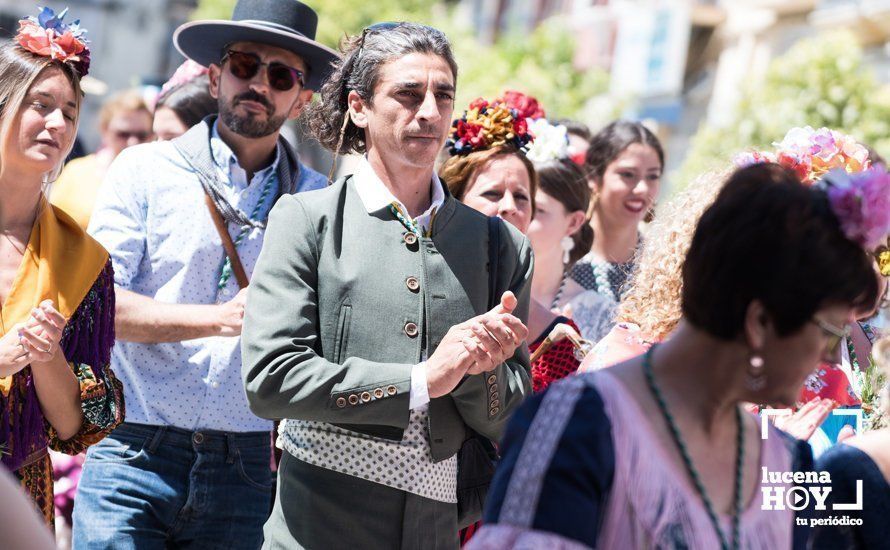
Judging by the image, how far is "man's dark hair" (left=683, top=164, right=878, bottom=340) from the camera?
2334 mm

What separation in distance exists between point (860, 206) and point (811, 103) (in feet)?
51.6

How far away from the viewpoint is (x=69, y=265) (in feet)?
13.0

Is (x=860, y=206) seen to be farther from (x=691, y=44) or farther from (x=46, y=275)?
(x=691, y=44)

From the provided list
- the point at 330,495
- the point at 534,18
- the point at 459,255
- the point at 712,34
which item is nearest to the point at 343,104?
the point at 459,255

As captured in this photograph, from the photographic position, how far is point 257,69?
4.88m

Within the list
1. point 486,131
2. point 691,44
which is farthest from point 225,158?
point 691,44

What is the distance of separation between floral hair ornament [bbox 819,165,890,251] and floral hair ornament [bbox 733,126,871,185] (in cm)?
185

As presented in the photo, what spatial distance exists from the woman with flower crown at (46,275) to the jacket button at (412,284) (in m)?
1.00

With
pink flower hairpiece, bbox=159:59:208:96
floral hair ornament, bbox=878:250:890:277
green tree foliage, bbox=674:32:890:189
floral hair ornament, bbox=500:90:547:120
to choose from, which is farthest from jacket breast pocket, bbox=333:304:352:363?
green tree foliage, bbox=674:32:890:189

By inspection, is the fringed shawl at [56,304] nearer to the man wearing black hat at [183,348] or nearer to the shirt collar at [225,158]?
the man wearing black hat at [183,348]

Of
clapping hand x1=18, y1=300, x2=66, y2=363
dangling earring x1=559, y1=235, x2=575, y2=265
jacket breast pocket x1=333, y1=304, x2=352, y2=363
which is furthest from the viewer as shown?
dangling earring x1=559, y1=235, x2=575, y2=265

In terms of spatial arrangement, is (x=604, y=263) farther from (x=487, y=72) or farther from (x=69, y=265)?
(x=487, y=72)

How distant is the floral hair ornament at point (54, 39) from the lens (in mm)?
4082

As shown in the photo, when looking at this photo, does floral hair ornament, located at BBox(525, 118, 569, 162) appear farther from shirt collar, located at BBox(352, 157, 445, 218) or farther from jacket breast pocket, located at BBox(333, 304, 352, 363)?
jacket breast pocket, located at BBox(333, 304, 352, 363)
